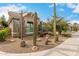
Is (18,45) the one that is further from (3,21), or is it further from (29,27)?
(3,21)

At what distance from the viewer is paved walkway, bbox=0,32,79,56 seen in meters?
4.06

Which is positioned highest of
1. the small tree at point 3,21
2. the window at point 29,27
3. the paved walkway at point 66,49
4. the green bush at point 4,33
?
the small tree at point 3,21

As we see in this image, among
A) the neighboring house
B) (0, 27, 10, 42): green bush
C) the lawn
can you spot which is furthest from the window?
(0, 27, 10, 42): green bush

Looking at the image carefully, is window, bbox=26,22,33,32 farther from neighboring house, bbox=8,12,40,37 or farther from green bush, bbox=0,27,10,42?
green bush, bbox=0,27,10,42

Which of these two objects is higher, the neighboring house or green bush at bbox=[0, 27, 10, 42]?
the neighboring house

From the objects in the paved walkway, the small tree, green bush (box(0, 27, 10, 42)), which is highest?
the small tree

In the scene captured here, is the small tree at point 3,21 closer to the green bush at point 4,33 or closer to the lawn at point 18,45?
the green bush at point 4,33

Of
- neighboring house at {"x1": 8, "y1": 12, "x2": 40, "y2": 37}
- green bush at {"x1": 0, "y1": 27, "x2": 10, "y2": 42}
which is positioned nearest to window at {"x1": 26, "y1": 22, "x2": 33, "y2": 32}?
neighboring house at {"x1": 8, "y1": 12, "x2": 40, "y2": 37}

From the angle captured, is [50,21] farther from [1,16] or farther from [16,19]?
[1,16]

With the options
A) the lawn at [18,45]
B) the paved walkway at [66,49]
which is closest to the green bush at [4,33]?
the lawn at [18,45]

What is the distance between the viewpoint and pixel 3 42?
4.17m

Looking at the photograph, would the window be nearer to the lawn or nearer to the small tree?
the lawn

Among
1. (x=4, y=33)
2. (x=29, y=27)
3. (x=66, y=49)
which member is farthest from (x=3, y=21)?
(x=66, y=49)

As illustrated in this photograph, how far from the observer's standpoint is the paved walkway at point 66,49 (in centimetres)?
406
